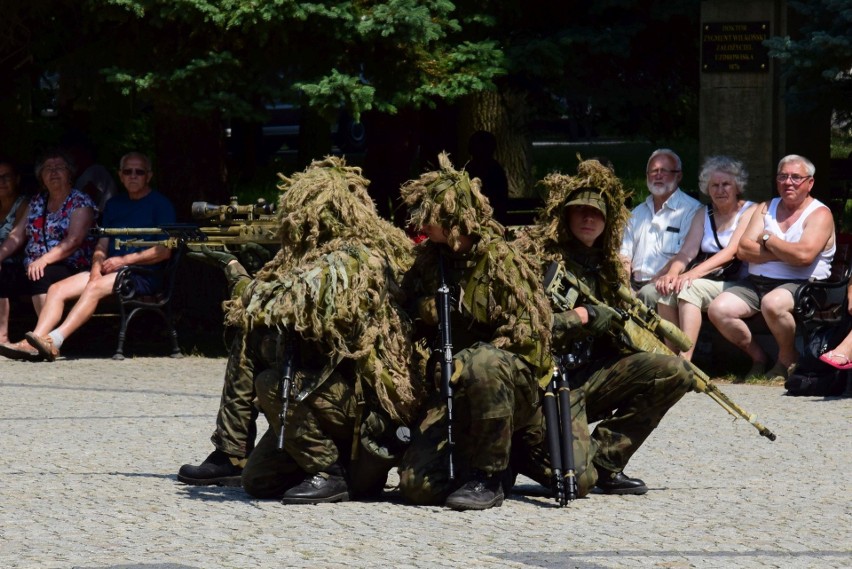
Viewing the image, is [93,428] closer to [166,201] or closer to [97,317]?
[166,201]

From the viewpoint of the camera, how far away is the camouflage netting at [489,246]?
21.8 feet

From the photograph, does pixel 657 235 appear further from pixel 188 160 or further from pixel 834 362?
pixel 188 160

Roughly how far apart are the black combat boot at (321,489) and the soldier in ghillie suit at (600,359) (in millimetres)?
789

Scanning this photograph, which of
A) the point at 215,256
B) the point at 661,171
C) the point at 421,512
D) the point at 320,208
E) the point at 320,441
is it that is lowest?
the point at 421,512

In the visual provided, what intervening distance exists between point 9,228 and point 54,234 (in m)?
0.55

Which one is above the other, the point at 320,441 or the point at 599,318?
the point at 599,318

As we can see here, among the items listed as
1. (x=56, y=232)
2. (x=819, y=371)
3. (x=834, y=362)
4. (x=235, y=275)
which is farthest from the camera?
(x=56, y=232)

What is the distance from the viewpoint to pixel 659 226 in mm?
11086

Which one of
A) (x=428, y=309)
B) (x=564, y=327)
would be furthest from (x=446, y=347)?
(x=564, y=327)

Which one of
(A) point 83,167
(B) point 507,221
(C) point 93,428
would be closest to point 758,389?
(B) point 507,221

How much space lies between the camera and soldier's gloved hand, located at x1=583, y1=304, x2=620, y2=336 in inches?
274

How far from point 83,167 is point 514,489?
23.8ft

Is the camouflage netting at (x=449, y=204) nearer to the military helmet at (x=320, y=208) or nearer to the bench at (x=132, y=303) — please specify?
the military helmet at (x=320, y=208)

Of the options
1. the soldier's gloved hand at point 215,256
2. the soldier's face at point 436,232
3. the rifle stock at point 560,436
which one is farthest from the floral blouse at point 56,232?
the rifle stock at point 560,436
